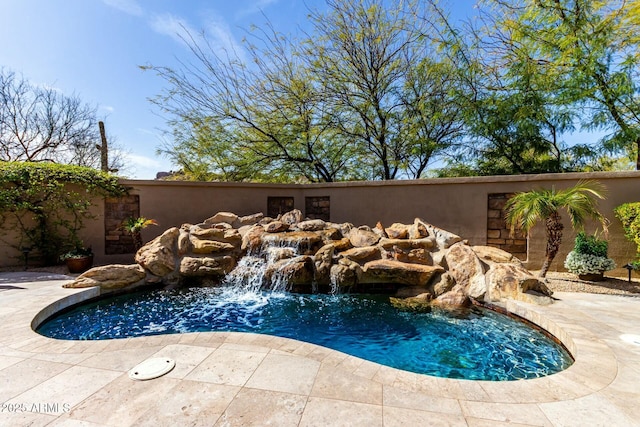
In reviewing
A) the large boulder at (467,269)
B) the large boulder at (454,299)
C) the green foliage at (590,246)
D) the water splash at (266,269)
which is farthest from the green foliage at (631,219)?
the water splash at (266,269)

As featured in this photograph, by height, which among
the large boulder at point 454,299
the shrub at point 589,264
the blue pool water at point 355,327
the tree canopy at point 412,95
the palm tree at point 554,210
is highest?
the tree canopy at point 412,95

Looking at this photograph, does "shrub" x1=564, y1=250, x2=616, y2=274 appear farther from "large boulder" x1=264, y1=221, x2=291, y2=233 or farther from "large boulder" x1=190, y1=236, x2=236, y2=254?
"large boulder" x1=190, y1=236, x2=236, y2=254

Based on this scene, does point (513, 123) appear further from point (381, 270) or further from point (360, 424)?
point (360, 424)

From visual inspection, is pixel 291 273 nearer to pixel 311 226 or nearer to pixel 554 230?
pixel 311 226

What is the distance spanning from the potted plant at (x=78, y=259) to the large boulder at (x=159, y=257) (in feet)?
5.10

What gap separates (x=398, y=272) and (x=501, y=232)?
118 inches

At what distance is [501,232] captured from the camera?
6410 mm

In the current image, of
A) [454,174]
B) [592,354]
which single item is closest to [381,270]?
[592,354]

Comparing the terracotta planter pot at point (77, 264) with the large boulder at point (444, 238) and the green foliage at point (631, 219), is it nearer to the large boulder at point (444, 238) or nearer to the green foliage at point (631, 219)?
the large boulder at point (444, 238)

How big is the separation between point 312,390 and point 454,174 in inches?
354

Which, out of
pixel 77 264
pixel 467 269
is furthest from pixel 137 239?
pixel 467 269

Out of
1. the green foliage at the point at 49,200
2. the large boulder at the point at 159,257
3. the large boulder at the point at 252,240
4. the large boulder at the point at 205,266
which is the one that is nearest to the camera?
the large boulder at the point at 159,257

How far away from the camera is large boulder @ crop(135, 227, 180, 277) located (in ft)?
18.1

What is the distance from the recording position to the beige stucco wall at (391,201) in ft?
18.2
